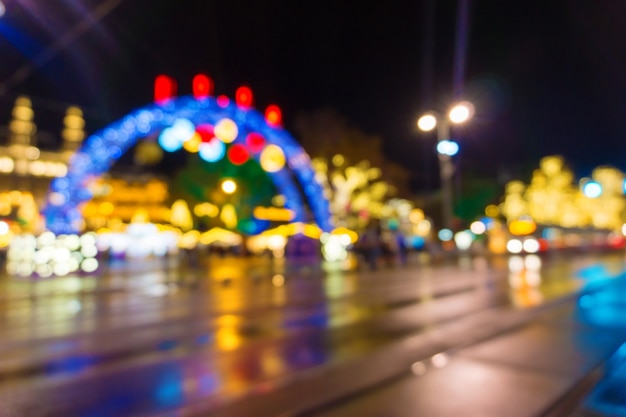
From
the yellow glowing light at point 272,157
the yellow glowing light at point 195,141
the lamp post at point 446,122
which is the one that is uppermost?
the yellow glowing light at point 195,141

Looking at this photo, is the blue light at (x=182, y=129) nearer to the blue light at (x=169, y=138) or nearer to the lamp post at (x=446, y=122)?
the blue light at (x=169, y=138)

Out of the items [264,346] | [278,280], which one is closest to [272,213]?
[278,280]

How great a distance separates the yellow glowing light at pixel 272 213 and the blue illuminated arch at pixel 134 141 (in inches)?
380

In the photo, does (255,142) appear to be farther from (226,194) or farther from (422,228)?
(422,228)

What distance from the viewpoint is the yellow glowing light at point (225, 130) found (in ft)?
98.9

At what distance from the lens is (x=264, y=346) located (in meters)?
7.87

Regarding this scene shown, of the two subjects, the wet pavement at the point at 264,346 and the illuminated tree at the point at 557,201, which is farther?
the illuminated tree at the point at 557,201

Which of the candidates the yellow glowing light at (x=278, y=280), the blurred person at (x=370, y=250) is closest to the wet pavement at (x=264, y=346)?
the yellow glowing light at (x=278, y=280)

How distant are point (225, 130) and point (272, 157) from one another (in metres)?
4.38

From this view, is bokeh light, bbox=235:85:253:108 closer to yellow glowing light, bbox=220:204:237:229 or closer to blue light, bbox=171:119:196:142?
blue light, bbox=171:119:196:142

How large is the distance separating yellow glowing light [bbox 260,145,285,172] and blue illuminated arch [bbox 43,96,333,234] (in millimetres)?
803

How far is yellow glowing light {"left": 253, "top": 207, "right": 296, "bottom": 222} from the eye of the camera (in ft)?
140

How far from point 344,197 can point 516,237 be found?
12040mm

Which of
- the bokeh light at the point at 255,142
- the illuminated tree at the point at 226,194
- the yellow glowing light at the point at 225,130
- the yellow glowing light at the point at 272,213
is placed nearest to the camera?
the yellow glowing light at the point at 225,130
